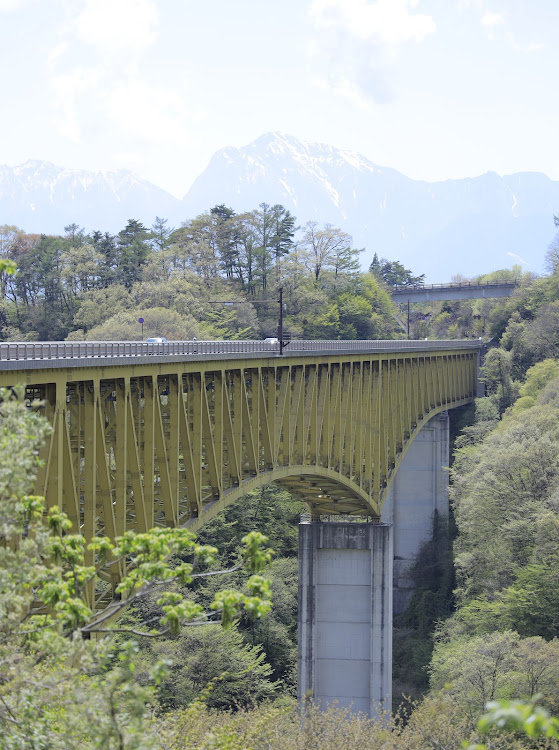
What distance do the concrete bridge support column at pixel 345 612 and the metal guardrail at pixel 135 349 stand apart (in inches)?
347

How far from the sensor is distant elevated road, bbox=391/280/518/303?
106812 mm

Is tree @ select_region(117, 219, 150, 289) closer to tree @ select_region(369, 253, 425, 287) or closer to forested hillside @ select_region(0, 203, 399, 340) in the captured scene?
forested hillside @ select_region(0, 203, 399, 340)

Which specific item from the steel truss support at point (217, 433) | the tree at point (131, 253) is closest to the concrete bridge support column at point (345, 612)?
the steel truss support at point (217, 433)

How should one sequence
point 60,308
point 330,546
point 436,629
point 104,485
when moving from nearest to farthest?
point 104,485 < point 330,546 < point 436,629 < point 60,308

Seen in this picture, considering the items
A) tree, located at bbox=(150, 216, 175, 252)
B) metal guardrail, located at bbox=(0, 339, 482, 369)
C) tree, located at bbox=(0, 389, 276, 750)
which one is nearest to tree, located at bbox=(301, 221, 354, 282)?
tree, located at bbox=(150, 216, 175, 252)

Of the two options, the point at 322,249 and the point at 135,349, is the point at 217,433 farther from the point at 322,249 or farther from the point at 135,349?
the point at 322,249

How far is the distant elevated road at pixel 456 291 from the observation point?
106812mm

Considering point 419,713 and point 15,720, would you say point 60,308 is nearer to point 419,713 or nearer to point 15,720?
point 419,713

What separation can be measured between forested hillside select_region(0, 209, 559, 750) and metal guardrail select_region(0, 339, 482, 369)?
3.48 m

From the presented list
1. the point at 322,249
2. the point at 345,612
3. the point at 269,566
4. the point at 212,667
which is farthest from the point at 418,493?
the point at 322,249

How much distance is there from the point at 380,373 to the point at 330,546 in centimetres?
860

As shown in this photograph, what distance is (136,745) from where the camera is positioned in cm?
855

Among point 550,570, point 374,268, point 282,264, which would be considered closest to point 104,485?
point 550,570

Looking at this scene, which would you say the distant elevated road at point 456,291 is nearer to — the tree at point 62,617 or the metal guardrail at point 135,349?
the metal guardrail at point 135,349
